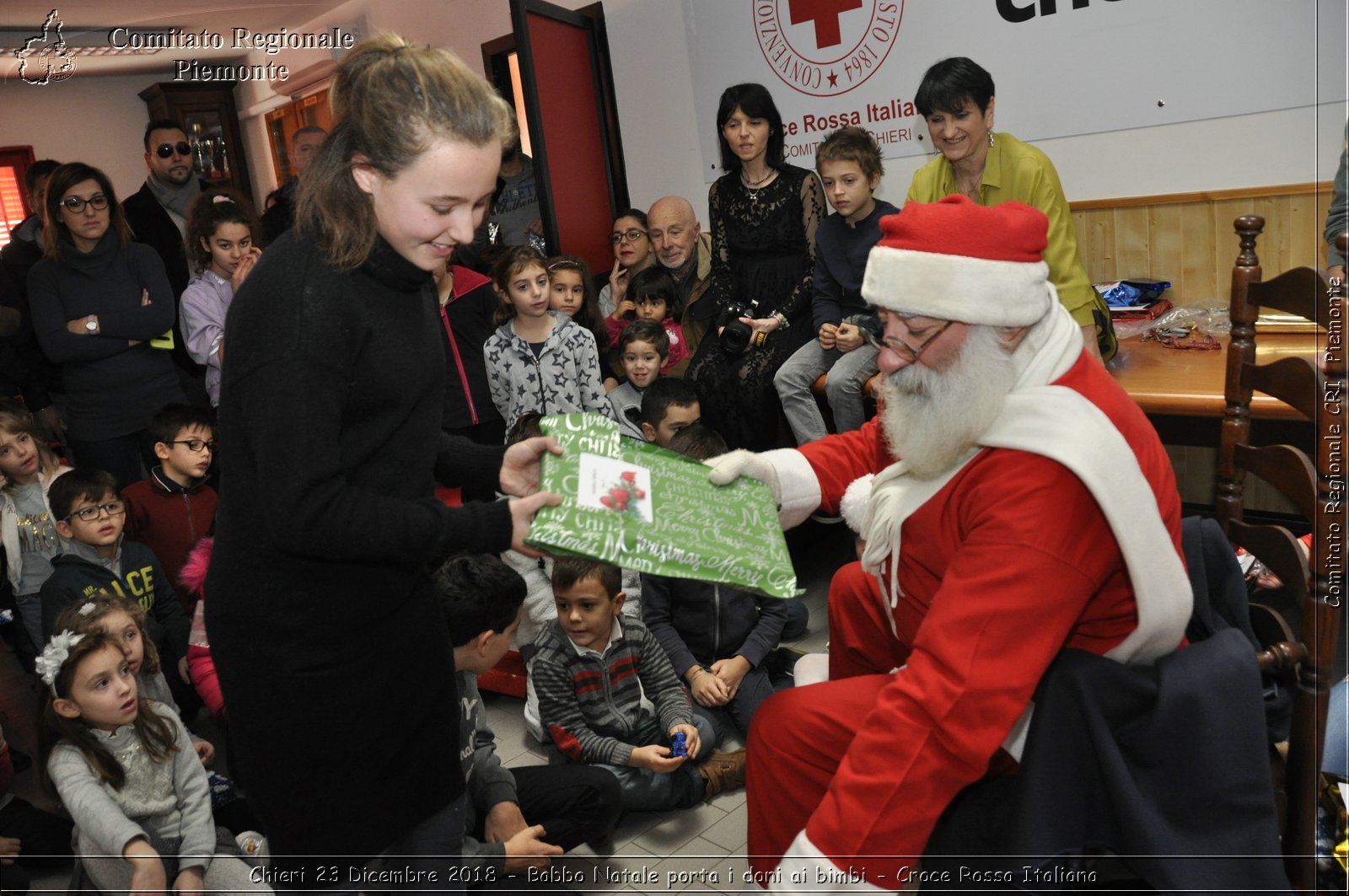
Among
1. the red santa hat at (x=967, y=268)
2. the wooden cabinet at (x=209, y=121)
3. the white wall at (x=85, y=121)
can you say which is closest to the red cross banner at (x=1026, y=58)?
the red santa hat at (x=967, y=268)

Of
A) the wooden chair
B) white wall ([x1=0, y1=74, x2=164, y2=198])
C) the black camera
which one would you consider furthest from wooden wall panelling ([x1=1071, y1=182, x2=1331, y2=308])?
white wall ([x1=0, y1=74, x2=164, y2=198])

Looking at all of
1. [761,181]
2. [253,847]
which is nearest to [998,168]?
[761,181]

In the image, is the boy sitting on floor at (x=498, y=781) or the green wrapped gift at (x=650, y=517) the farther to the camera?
the boy sitting on floor at (x=498, y=781)

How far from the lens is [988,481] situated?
1463 millimetres

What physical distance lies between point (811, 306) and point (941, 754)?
9.17ft

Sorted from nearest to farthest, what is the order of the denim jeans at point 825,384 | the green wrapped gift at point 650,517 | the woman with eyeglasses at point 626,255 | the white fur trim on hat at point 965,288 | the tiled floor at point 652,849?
1. the green wrapped gift at point 650,517
2. the white fur trim on hat at point 965,288
3. the tiled floor at point 652,849
4. the denim jeans at point 825,384
5. the woman with eyeglasses at point 626,255

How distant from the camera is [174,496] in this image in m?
3.52

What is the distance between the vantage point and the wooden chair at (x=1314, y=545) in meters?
1.56

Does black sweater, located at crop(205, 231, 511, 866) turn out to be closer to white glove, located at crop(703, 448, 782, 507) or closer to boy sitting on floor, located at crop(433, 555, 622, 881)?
white glove, located at crop(703, 448, 782, 507)

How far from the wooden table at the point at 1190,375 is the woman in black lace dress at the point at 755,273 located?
4.01 feet

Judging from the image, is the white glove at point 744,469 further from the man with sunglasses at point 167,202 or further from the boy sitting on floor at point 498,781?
the man with sunglasses at point 167,202

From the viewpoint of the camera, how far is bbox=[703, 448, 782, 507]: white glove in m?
1.70

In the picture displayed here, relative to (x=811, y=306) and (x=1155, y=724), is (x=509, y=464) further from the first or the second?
(x=811, y=306)

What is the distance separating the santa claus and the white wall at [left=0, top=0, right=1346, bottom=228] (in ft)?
7.30
